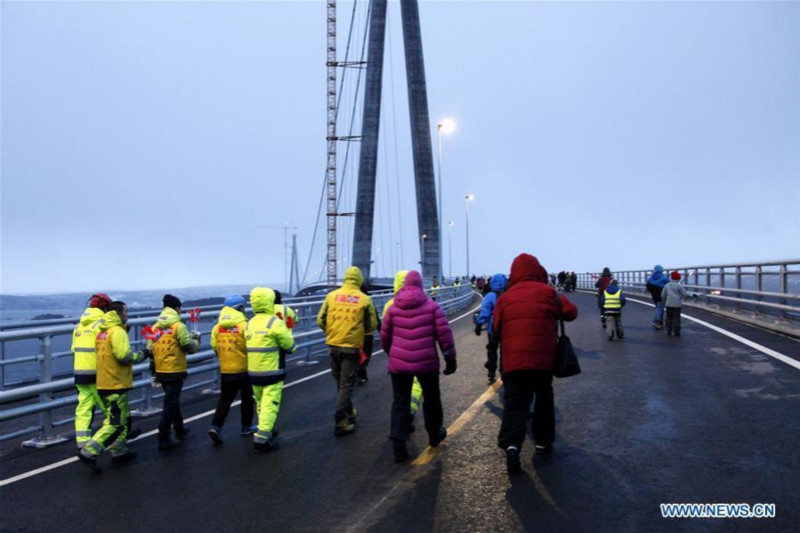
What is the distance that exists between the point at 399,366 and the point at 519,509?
215cm

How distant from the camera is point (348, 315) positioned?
7.74 m

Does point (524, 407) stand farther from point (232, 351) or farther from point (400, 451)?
point (232, 351)

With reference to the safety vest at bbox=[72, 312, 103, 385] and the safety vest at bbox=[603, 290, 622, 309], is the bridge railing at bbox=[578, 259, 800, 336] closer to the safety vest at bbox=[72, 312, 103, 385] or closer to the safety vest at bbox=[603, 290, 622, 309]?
the safety vest at bbox=[603, 290, 622, 309]

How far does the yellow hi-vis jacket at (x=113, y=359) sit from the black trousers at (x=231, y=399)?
42.1 inches

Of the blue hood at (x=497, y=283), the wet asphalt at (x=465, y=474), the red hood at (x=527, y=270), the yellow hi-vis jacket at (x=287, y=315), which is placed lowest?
the wet asphalt at (x=465, y=474)

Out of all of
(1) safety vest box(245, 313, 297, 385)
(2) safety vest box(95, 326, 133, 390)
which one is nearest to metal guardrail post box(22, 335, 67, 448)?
(2) safety vest box(95, 326, 133, 390)

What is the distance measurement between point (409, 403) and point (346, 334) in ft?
4.63

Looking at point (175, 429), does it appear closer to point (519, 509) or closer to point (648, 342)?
point (519, 509)

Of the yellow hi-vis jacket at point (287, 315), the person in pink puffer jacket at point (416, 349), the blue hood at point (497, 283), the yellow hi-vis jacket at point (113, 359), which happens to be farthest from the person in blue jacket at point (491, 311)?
the yellow hi-vis jacket at point (113, 359)

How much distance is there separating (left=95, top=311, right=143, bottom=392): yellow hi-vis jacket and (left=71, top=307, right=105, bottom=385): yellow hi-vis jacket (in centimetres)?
12

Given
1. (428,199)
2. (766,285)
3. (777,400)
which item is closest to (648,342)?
(766,285)

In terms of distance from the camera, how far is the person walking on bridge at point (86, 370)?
6.91 metres

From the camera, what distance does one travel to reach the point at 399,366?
21.8ft

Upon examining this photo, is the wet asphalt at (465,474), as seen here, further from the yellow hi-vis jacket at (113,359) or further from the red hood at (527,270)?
the red hood at (527,270)
